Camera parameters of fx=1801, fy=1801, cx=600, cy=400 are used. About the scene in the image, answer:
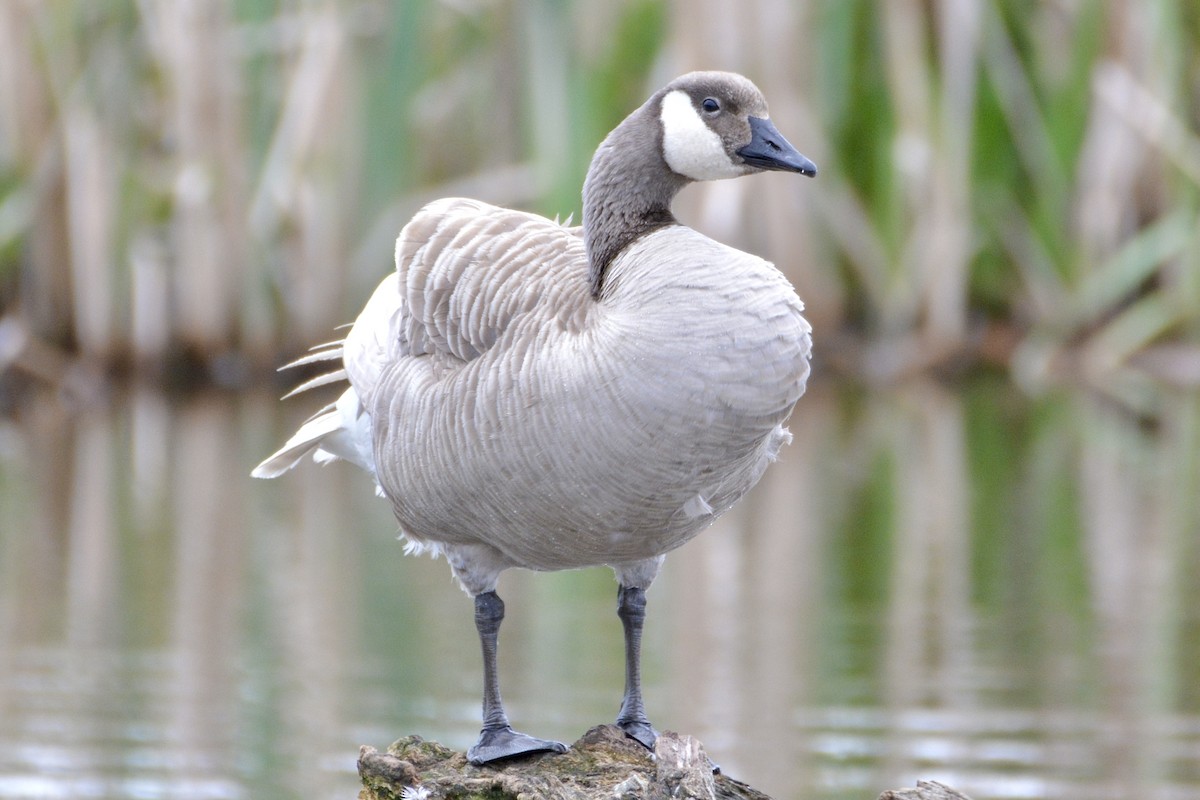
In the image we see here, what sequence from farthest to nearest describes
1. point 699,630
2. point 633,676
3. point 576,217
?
point 576,217 → point 699,630 → point 633,676

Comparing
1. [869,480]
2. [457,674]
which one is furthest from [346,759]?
[869,480]

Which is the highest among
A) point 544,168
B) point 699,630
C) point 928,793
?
point 544,168

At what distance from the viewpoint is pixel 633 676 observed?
213 inches

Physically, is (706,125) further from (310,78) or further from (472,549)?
(310,78)

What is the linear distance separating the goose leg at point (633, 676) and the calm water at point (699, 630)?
1628mm

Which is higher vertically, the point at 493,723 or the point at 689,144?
the point at 689,144

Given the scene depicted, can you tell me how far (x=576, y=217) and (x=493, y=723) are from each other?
32.9 ft

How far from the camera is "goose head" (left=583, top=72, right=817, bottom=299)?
507 cm

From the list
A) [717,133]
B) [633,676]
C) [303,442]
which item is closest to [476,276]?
[717,133]

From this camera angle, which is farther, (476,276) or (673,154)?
(476,276)

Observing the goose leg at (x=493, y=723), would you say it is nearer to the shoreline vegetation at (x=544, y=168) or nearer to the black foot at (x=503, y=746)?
the black foot at (x=503, y=746)

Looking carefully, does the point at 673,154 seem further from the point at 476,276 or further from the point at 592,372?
the point at 592,372

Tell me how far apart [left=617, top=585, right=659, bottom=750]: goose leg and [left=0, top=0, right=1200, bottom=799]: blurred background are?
2891 millimetres

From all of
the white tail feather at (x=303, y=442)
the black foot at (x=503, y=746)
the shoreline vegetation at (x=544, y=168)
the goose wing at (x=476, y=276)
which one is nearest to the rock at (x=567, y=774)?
the black foot at (x=503, y=746)
